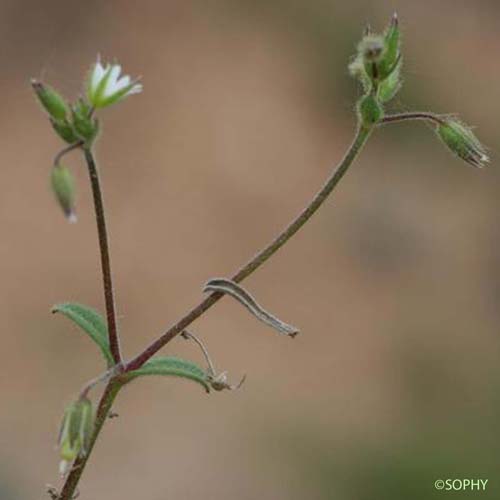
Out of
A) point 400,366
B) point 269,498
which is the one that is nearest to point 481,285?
point 400,366

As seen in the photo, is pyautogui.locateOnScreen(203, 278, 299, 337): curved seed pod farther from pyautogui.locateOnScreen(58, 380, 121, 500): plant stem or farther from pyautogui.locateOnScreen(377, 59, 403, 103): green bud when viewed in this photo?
pyautogui.locateOnScreen(377, 59, 403, 103): green bud

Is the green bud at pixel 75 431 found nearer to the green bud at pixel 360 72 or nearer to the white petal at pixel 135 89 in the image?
the white petal at pixel 135 89

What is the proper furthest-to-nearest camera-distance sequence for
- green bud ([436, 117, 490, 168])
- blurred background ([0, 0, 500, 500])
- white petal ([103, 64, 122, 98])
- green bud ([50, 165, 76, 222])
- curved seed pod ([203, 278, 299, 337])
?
1. blurred background ([0, 0, 500, 500])
2. green bud ([436, 117, 490, 168])
3. white petal ([103, 64, 122, 98])
4. curved seed pod ([203, 278, 299, 337])
5. green bud ([50, 165, 76, 222])

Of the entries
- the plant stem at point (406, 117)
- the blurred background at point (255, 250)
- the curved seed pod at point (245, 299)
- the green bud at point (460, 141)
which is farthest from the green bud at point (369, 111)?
the blurred background at point (255, 250)

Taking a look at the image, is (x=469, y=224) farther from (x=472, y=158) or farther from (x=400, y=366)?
(x=472, y=158)

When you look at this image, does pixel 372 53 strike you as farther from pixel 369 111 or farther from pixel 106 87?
pixel 106 87

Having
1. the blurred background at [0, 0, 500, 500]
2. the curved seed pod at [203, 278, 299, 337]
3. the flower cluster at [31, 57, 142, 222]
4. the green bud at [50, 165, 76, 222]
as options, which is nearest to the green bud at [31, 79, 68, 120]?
the flower cluster at [31, 57, 142, 222]

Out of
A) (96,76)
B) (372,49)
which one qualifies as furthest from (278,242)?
(96,76)
